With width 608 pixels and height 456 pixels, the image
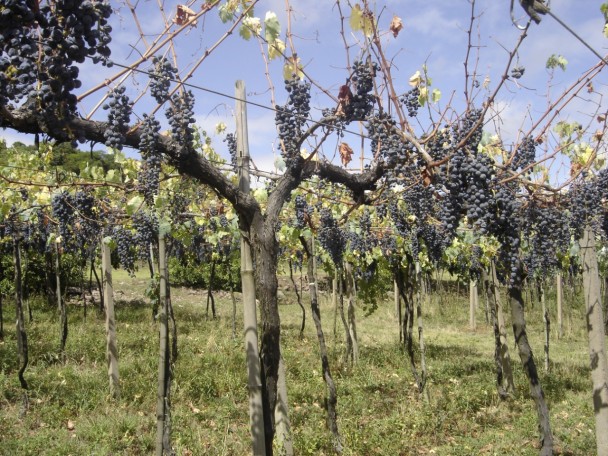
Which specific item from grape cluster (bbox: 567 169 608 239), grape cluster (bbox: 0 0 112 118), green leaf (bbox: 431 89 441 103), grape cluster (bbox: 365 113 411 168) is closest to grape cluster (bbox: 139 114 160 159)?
grape cluster (bbox: 0 0 112 118)

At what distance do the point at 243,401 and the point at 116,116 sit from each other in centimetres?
506

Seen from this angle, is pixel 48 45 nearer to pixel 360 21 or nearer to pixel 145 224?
pixel 360 21

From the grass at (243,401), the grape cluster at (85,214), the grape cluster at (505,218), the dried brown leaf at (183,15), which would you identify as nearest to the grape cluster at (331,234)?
the grass at (243,401)

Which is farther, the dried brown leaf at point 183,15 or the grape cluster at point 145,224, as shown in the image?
the grape cluster at point 145,224

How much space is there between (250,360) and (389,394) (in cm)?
486

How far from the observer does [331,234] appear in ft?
25.2

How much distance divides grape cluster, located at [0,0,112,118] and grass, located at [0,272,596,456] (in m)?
4.14

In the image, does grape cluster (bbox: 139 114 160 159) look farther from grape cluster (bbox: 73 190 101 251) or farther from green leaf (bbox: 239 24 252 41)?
grape cluster (bbox: 73 190 101 251)

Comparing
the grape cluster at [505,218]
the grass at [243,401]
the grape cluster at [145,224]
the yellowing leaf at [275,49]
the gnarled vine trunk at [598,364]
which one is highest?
the yellowing leaf at [275,49]

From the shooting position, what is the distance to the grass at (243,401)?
5441mm

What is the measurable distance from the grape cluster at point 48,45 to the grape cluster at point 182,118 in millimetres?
1023

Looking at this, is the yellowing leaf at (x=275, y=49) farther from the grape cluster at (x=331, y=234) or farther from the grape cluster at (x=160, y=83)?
the grape cluster at (x=331, y=234)

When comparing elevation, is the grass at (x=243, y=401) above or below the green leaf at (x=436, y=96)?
below

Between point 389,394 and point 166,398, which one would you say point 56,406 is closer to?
point 166,398
